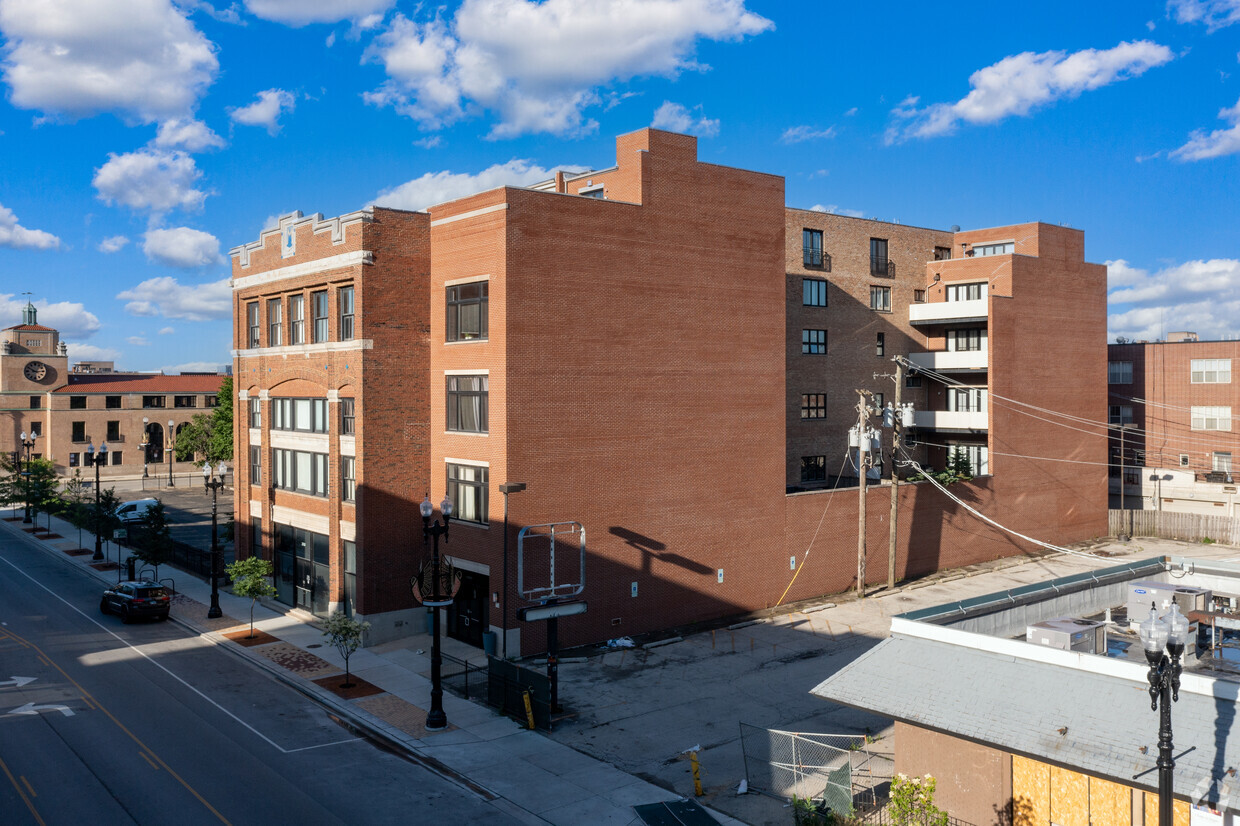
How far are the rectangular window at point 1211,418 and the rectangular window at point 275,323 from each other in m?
57.5

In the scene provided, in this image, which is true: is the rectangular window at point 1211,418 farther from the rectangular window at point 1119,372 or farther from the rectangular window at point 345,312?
the rectangular window at point 345,312

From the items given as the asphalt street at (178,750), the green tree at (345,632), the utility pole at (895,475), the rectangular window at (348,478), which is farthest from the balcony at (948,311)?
the asphalt street at (178,750)

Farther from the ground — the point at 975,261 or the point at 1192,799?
the point at 975,261

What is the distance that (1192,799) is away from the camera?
1257 cm

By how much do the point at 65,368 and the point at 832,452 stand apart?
285 feet

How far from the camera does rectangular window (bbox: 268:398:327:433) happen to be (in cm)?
3578

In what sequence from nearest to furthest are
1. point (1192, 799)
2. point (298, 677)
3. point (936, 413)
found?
point (1192, 799), point (298, 677), point (936, 413)

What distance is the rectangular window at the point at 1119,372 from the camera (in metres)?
63.2

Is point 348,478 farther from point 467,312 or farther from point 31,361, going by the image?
point 31,361

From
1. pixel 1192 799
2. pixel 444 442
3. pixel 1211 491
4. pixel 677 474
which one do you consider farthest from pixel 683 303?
pixel 1211 491

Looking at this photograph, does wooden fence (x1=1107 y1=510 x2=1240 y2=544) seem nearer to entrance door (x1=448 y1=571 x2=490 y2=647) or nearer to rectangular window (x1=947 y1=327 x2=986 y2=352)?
rectangular window (x1=947 y1=327 x2=986 y2=352)

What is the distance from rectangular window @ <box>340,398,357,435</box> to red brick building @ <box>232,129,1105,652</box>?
0.07 m

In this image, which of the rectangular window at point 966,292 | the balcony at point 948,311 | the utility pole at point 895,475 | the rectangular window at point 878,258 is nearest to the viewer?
the utility pole at point 895,475

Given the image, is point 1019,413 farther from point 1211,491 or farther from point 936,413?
point 1211,491
